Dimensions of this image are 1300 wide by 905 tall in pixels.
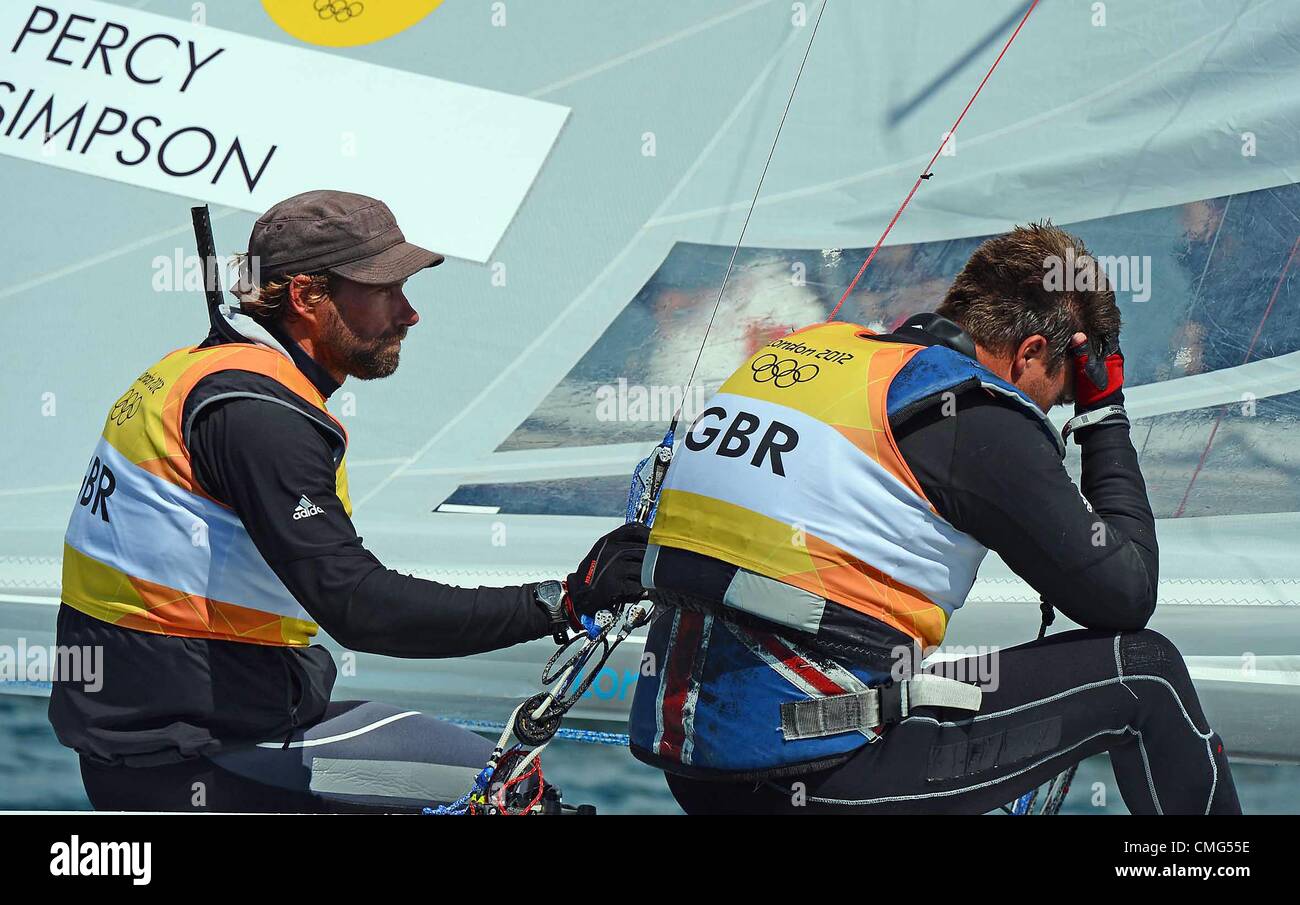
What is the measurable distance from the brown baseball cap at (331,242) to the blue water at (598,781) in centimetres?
104

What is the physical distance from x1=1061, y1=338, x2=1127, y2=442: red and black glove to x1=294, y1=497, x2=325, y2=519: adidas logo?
2.50ft

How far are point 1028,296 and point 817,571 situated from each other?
0.40 meters

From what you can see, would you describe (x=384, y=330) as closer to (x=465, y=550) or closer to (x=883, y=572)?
(x=883, y=572)

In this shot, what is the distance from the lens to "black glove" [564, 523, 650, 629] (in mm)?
1358

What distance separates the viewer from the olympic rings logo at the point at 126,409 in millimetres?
1376

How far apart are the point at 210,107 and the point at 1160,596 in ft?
6.87

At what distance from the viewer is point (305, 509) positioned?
50.2 inches

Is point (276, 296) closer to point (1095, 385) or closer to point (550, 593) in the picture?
point (550, 593)
